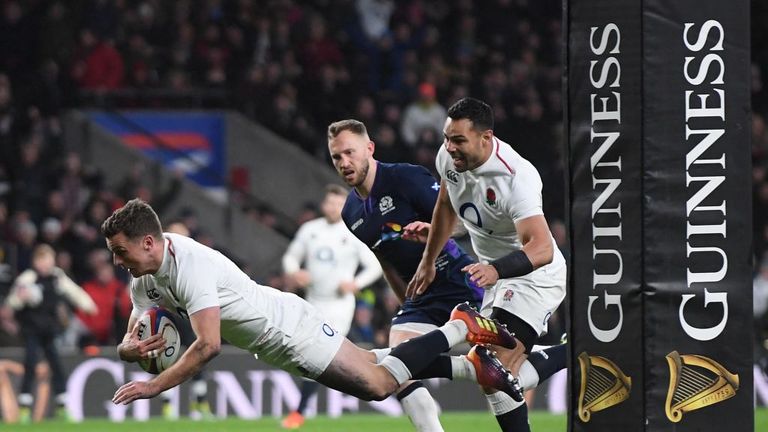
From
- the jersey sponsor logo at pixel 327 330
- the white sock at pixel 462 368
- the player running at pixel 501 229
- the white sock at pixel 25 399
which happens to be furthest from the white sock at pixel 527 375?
the white sock at pixel 25 399

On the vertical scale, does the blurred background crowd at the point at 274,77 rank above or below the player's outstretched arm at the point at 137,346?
above

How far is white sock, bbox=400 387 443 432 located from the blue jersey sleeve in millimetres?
1110

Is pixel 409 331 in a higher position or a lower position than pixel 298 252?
lower

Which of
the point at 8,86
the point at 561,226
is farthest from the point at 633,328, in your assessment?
the point at 8,86

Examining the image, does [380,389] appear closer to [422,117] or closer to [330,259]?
[330,259]

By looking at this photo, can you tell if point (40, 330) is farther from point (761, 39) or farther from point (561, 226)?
point (761, 39)

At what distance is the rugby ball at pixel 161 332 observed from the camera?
7605mm

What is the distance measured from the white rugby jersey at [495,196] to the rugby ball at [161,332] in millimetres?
1845

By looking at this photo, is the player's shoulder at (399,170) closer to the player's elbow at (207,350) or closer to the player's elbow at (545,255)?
the player's elbow at (545,255)

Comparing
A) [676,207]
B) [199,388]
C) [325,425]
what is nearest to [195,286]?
[676,207]

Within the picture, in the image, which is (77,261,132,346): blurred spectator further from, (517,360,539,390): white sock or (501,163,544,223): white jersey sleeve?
(501,163,544,223): white jersey sleeve

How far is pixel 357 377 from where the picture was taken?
8008 mm

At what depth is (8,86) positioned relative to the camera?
18125 mm

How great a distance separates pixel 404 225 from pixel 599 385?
91.6 inches
